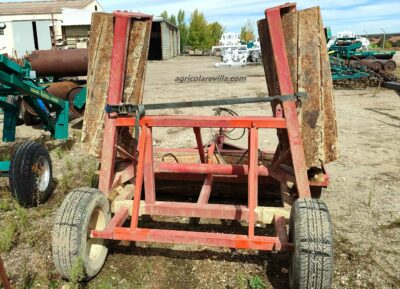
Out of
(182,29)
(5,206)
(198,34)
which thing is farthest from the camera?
(182,29)

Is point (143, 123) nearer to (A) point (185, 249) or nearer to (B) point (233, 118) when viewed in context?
(B) point (233, 118)

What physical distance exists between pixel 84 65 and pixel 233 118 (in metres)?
6.91

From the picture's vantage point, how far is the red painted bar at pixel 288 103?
3.18 m

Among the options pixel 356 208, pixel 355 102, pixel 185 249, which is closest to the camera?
pixel 185 249

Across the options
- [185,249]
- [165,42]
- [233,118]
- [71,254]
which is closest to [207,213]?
[185,249]

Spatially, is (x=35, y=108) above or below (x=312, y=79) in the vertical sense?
below

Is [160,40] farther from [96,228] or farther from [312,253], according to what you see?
[312,253]

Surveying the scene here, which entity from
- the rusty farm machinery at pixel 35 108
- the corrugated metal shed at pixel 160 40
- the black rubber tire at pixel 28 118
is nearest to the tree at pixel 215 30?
the corrugated metal shed at pixel 160 40

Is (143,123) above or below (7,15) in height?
below

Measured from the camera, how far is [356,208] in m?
4.36

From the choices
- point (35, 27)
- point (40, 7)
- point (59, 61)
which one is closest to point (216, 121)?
point (59, 61)

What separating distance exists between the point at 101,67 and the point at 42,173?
5.52 feet

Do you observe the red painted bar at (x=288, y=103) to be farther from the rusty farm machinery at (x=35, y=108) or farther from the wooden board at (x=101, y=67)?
the rusty farm machinery at (x=35, y=108)

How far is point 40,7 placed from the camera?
119ft
